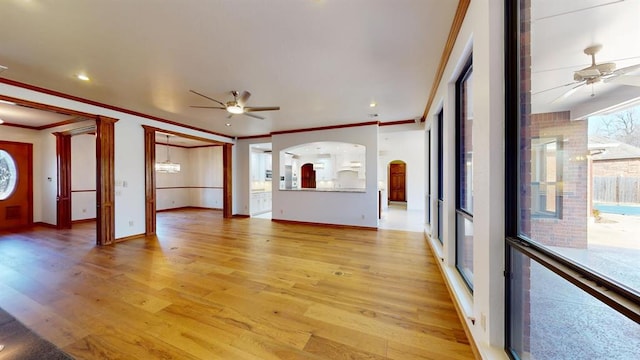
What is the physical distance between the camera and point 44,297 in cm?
241

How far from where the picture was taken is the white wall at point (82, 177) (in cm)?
621

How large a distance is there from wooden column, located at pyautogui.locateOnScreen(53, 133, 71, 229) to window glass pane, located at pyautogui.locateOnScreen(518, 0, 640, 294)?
8743mm

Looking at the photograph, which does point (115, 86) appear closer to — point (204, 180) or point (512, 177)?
point (512, 177)

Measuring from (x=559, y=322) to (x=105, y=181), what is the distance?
6186 mm

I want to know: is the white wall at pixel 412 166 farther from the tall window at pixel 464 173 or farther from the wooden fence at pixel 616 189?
the wooden fence at pixel 616 189

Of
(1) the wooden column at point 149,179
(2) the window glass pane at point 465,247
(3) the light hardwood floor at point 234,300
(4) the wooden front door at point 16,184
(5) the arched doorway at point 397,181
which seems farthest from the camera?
(5) the arched doorway at point 397,181

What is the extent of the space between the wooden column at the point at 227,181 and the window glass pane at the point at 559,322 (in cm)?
727

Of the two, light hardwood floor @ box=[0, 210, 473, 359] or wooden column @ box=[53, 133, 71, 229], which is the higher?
wooden column @ box=[53, 133, 71, 229]

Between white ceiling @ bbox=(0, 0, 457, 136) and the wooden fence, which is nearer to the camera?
the wooden fence

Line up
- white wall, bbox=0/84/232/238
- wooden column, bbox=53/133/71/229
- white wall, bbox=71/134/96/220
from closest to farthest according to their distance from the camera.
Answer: white wall, bbox=0/84/232/238, wooden column, bbox=53/133/71/229, white wall, bbox=71/134/96/220

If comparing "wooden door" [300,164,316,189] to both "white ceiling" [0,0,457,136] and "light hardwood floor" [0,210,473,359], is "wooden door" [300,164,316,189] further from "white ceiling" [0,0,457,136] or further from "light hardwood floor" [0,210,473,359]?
"white ceiling" [0,0,457,136]

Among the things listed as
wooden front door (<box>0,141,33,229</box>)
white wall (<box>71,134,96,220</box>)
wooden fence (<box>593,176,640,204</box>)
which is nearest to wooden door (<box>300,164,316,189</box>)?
white wall (<box>71,134,96,220</box>)

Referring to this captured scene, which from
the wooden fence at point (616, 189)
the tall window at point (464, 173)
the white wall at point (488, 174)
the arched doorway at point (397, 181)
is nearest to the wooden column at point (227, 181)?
the tall window at point (464, 173)

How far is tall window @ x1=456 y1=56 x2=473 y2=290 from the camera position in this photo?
2359 mm
